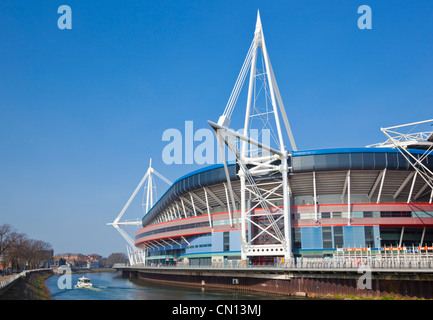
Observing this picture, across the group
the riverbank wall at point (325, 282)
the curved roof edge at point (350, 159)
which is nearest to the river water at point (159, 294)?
the riverbank wall at point (325, 282)

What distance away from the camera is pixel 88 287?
73125 millimetres

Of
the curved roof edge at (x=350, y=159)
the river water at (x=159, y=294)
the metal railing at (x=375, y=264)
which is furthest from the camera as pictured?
the curved roof edge at (x=350, y=159)

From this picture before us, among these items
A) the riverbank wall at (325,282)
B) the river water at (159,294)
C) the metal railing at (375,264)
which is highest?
the metal railing at (375,264)

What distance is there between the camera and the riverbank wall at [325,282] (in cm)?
3762

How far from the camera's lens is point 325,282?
43.3 metres

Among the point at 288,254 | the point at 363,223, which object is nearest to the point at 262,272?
the point at 288,254

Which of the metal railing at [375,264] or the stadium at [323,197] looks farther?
the stadium at [323,197]

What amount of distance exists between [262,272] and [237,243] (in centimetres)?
1384

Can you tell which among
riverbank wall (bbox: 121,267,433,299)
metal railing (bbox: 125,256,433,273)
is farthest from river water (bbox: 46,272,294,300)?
metal railing (bbox: 125,256,433,273)

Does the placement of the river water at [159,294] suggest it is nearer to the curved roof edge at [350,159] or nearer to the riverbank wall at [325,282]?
the riverbank wall at [325,282]

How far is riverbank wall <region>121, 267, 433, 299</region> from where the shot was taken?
123ft

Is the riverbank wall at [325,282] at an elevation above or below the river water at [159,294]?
above

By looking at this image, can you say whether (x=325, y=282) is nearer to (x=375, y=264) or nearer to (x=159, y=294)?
(x=375, y=264)
